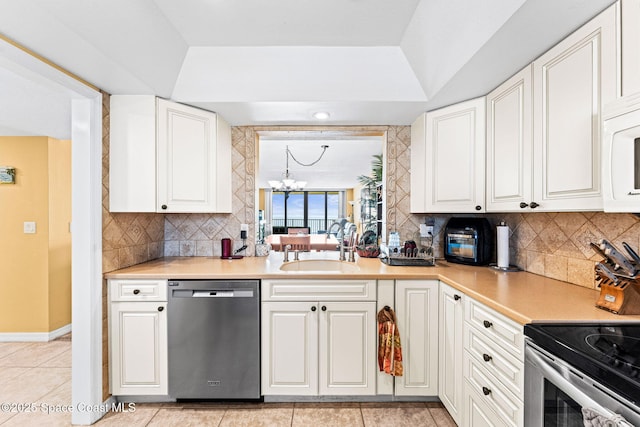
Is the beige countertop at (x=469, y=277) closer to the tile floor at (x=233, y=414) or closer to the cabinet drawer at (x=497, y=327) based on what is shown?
the cabinet drawer at (x=497, y=327)

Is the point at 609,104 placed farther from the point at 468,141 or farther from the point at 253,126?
the point at 253,126

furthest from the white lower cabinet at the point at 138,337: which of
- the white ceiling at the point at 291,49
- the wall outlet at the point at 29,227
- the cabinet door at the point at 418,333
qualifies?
the wall outlet at the point at 29,227

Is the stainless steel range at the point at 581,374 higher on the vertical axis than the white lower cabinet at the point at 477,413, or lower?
higher

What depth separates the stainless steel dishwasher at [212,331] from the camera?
2.01 m

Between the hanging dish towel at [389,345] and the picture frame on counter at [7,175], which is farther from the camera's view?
the picture frame on counter at [7,175]

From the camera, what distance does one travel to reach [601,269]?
4.13ft

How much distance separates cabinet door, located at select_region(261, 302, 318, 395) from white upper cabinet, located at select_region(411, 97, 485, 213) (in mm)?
1197

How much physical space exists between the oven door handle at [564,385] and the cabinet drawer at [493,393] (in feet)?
0.75

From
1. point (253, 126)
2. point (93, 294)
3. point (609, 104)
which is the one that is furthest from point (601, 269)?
point (93, 294)

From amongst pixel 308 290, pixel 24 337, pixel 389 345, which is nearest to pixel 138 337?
pixel 308 290

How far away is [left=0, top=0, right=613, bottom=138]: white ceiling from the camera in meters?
1.38

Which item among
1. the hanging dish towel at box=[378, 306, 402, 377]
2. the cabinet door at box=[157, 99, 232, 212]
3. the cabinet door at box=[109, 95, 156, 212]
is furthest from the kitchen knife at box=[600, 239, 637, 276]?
the cabinet door at box=[109, 95, 156, 212]

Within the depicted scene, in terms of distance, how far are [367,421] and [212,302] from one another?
1220 millimetres

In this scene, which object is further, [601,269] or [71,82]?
[71,82]
